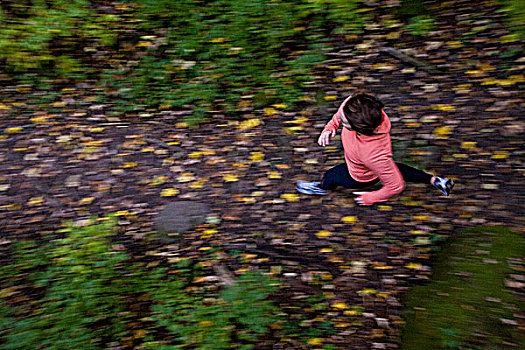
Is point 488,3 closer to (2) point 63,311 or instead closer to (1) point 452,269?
(1) point 452,269

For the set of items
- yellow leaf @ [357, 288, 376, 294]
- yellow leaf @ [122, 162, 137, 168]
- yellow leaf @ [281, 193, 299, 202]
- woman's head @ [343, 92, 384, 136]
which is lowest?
yellow leaf @ [357, 288, 376, 294]

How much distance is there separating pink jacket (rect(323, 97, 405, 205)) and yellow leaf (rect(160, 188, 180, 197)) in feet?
6.19

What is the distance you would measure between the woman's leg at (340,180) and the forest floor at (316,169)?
22 centimetres

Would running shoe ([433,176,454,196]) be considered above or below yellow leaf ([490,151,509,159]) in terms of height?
below

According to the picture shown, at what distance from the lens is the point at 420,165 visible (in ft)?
13.9

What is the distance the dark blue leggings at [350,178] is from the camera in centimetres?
368

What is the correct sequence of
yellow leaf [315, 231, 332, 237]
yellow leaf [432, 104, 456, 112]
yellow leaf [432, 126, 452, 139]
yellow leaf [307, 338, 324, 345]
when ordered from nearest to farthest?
yellow leaf [307, 338, 324, 345] → yellow leaf [315, 231, 332, 237] → yellow leaf [432, 126, 452, 139] → yellow leaf [432, 104, 456, 112]

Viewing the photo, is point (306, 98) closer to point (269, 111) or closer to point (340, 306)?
point (269, 111)

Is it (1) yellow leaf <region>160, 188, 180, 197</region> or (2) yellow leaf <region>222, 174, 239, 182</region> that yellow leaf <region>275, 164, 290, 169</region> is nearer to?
(2) yellow leaf <region>222, 174, 239, 182</region>

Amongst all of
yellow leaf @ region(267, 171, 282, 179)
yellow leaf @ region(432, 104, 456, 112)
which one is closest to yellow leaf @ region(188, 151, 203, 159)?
yellow leaf @ region(267, 171, 282, 179)

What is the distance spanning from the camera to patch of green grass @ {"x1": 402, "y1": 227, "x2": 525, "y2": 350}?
8.79 ft

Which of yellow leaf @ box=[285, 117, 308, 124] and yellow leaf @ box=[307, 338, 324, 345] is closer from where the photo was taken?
yellow leaf @ box=[307, 338, 324, 345]

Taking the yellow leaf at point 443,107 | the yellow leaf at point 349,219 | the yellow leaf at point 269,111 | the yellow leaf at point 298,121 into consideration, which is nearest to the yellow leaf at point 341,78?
the yellow leaf at point 298,121

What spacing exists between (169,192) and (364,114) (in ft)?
7.52
